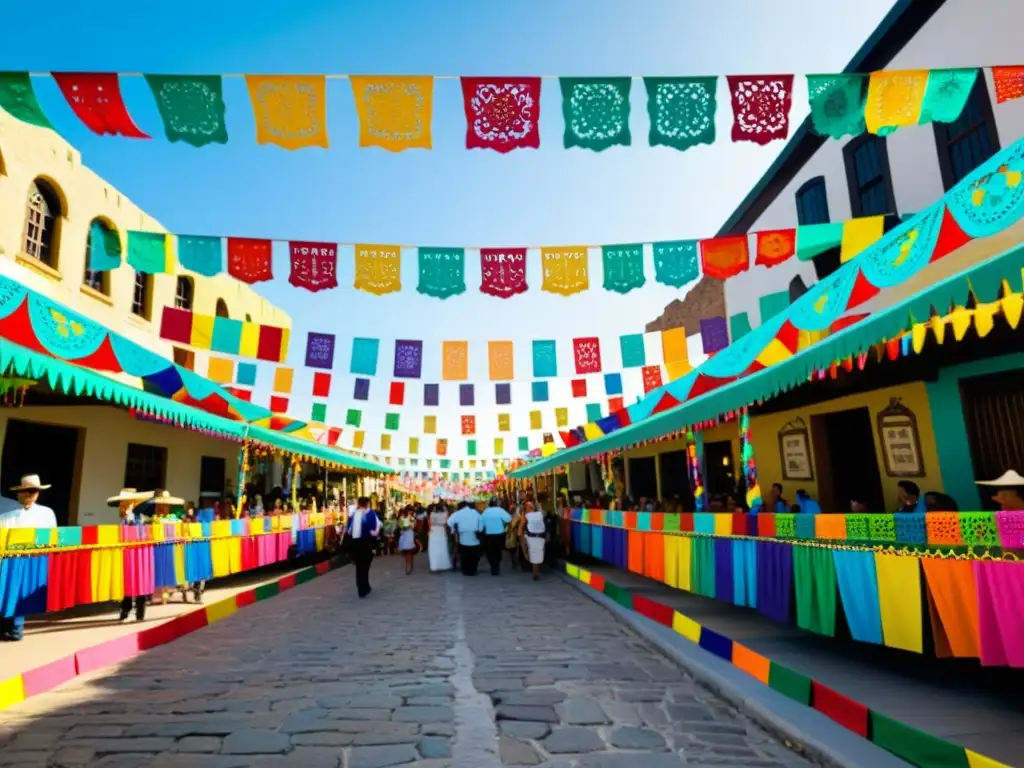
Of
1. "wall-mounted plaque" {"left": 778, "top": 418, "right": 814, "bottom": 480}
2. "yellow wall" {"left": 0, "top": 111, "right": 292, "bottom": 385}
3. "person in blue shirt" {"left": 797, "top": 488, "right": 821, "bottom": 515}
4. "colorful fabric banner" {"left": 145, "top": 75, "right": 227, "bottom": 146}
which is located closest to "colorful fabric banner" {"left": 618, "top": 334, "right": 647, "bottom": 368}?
"wall-mounted plaque" {"left": 778, "top": 418, "right": 814, "bottom": 480}

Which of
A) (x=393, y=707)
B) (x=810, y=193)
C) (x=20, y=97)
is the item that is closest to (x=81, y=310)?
(x=20, y=97)

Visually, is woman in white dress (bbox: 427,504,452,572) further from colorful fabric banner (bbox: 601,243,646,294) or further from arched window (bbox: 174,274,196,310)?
arched window (bbox: 174,274,196,310)

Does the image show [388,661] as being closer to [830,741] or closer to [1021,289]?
[830,741]

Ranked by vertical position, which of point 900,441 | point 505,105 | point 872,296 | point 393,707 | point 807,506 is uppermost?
point 505,105

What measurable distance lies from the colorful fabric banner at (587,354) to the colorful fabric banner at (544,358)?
2.19 feet

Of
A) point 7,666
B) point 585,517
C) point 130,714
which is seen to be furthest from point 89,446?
point 585,517

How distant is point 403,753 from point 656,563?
6546 millimetres

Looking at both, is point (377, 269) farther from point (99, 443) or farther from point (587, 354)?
point (99, 443)

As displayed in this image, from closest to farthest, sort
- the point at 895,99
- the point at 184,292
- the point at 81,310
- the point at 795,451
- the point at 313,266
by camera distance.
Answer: the point at 895,99 → the point at 313,266 → the point at 795,451 → the point at 81,310 → the point at 184,292

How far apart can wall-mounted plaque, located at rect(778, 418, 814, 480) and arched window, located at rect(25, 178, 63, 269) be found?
52.8 ft

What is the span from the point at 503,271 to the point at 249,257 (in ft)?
14.4

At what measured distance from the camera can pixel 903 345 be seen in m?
7.30

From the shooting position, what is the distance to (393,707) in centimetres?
461

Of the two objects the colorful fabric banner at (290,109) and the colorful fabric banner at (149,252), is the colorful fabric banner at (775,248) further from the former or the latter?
the colorful fabric banner at (149,252)
